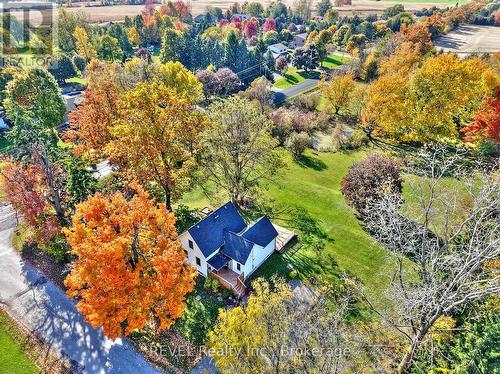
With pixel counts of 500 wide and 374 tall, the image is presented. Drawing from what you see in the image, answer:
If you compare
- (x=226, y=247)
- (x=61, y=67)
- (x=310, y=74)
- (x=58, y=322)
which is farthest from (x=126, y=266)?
(x=310, y=74)

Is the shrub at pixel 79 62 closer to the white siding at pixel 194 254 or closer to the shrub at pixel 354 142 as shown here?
the shrub at pixel 354 142

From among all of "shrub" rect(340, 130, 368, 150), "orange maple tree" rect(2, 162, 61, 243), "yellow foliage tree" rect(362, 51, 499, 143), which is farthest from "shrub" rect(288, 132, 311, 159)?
"orange maple tree" rect(2, 162, 61, 243)

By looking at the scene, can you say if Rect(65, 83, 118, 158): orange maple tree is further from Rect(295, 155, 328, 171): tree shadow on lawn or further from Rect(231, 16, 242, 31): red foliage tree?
Rect(231, 16, 242, 31): red foliage tree

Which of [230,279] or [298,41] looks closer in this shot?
[230,279]

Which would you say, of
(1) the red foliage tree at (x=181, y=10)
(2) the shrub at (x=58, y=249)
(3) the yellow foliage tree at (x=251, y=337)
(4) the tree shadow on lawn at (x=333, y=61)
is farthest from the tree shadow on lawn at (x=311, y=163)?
(1) the red foliage tree at (x=181, y=10)

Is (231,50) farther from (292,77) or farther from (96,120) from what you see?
(96,120)

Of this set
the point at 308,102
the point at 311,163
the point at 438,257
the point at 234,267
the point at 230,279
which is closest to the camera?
the point at 438,257
